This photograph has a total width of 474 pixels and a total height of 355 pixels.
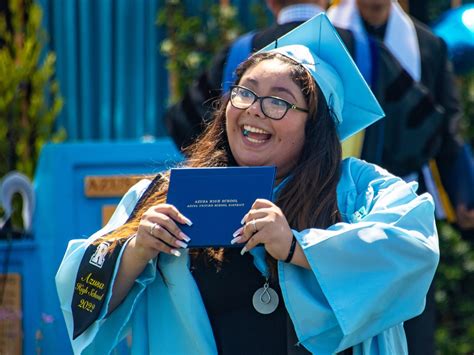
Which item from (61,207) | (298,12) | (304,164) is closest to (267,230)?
(304,164)

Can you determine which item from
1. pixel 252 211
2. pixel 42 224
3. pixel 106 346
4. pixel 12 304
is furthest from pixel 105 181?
pixel 252 211

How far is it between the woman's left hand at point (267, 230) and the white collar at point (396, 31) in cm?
236

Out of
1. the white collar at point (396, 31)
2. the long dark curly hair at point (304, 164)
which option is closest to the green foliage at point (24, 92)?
the white collar at point (396, 31)

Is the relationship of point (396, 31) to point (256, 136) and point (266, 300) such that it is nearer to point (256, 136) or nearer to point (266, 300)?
point (256, 136)

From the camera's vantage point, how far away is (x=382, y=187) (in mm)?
3189

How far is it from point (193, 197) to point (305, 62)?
1.94ft

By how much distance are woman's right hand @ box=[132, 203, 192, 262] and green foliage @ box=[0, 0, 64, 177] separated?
3.54 metres

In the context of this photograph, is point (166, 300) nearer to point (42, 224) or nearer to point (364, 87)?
point (364, 87)

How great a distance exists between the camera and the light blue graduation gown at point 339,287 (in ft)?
9.60

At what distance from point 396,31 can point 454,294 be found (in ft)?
6.91

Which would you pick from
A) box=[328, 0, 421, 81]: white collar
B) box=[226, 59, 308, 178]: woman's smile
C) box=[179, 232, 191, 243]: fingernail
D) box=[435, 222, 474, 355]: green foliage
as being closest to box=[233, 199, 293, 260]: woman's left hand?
box=[179, 232, 191, 243]: fingernail

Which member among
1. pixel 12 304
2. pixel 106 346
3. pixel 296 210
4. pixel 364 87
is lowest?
pixel 12 304

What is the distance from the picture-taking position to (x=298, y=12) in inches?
193

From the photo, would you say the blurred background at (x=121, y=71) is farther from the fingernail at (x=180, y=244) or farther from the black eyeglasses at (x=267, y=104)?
the fingernail at (x=180, y=244)
